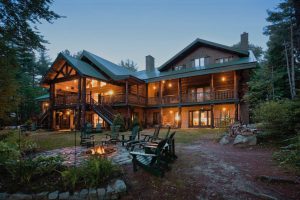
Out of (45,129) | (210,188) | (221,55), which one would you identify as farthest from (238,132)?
(45,129)

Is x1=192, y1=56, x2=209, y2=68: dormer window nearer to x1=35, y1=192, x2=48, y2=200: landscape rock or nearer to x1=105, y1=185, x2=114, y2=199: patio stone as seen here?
x1=105, y1=185, x2=114, y2=199: patio stone

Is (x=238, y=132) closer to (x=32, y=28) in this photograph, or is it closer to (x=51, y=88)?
(x=32, y=28)

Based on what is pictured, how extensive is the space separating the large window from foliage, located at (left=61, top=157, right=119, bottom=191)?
16.1m

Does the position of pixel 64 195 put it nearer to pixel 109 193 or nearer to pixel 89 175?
pixel 89 175

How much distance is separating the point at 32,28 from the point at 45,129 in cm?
1244

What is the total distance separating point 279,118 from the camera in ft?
25.2

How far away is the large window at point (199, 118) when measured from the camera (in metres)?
19.0

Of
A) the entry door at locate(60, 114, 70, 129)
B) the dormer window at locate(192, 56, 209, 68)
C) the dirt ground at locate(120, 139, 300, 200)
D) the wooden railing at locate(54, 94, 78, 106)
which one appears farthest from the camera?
the entry door at locate(60, 114, 70, 129)

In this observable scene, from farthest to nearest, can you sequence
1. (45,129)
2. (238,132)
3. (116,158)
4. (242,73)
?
(45,129) < (242,73) < (238,132) < (116,158)

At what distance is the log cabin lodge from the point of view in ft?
55.6

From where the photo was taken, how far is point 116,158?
6023mm

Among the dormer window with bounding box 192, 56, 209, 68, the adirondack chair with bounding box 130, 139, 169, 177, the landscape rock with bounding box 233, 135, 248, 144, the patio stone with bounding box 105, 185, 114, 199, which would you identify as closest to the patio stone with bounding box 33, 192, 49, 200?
the patio stone with bounding box 105, 185, 114, 199

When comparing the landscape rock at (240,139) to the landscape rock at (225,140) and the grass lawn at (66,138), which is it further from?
the grass lawn at (66,138)

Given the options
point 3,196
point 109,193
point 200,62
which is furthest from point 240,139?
point 200,62
